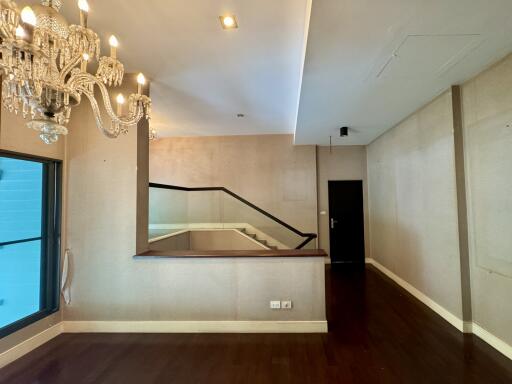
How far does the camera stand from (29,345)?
9.20ft

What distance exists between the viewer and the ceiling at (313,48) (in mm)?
1964

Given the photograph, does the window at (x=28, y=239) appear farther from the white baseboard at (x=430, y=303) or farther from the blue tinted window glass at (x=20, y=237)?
the white baseboard at (x=430, y=303)

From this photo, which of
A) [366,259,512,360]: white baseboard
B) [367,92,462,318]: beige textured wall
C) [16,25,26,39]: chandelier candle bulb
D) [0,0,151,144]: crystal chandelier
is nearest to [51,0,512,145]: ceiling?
[367,92,462,318]: beige textured wall

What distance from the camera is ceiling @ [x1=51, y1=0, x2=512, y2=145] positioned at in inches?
77.3

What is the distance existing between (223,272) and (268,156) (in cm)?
389

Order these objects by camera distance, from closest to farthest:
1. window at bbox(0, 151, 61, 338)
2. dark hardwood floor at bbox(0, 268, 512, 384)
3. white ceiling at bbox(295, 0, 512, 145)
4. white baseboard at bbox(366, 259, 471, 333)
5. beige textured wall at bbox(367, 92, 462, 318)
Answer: white ceiling at bbox(295, 0, 512, 145) → dark hardwood floor at bbox(0, 268, 512, 384) → window at bbox(0, 151, 61, 338) → white baseboard at bbox(366, 259, 471, 333) → beige textured wall at bbox(367, 92, 462, 318)

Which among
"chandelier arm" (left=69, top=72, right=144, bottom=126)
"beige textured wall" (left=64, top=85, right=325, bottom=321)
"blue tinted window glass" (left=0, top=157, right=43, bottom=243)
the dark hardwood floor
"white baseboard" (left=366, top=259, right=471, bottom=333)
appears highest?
"chandelier arm" (left=69, top=72, right=144, bottom=126)

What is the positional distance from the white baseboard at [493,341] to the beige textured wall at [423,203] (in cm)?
21

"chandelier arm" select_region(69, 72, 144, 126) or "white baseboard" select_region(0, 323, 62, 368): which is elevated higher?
"chandelier arm" select_region(69, 72, 144, 126)

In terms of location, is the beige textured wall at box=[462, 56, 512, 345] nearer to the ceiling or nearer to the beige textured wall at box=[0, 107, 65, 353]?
the ceiling

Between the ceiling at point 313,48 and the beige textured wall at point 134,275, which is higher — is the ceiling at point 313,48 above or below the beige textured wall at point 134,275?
above

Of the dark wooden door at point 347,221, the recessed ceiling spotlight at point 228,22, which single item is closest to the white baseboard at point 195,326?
the recessed ceiling spotlight at point 228,22

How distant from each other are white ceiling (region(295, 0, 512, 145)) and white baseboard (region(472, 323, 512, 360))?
2.86 m

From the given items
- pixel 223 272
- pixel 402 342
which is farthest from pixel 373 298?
pixel 223 272
